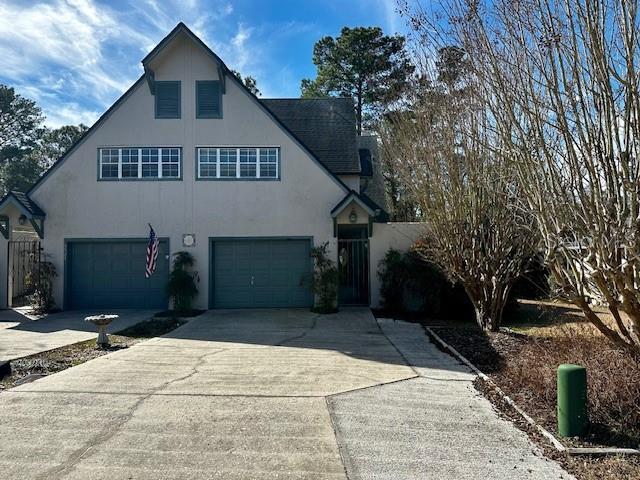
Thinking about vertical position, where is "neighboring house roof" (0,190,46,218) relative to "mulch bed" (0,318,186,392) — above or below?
above

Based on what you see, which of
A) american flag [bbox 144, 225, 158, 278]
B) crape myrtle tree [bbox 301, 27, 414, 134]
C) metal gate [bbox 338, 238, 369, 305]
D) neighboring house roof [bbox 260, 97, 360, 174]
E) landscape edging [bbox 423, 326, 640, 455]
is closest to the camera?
landscape edging [bbox 423, 326, 640, 455]

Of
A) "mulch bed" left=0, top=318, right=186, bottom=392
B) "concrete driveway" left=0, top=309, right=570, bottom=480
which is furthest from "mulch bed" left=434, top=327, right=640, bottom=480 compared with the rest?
"mulch bed" left=0, top=318, right=186, bottom=392

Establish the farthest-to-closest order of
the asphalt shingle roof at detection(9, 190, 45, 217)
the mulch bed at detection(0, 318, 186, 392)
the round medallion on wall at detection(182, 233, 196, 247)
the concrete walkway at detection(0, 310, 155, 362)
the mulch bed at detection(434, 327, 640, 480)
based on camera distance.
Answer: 1. the round medallion on wall at detection(182, 233, 196, 247)
2. the asphalt shingle roof at detection(9, 190, 45, 217)
3. the concrete walkway at detection(0, 310, 155, 362)
4. the mulch bed at detection(0, 318, 186, 392)
5. the mulch bed at detection(434, 327, 640, 480)

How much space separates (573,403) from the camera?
4902mm

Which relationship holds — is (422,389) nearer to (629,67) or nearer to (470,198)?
(629,67)

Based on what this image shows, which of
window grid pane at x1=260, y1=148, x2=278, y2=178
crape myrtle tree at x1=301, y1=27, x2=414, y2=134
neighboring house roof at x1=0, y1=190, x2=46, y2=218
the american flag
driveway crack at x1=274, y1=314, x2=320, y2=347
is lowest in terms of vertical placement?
driveway crack at x1=274, y1=314, x2=320, y2=347

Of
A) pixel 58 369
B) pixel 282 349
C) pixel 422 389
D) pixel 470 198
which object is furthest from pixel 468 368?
pixel 58 369

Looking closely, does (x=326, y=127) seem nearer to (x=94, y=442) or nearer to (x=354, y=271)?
(x=354, y=271)

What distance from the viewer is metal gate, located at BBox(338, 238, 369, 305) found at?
15938 mm

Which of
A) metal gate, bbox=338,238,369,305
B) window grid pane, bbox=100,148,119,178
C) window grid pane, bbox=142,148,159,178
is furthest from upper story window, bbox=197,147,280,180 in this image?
metal gate, bbox=338,238,369,305

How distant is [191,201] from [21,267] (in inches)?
251

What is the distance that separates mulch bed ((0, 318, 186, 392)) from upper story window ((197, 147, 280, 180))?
525 centimetres

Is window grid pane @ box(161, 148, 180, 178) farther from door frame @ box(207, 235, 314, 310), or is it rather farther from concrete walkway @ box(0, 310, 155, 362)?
concrete walkway @ box(0, 310, 155, 362)

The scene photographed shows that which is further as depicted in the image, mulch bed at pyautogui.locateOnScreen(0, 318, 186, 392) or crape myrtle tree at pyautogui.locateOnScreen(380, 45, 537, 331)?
crape myrtle tree at pyautogui.locateOnScreen(380, 45, 537, 331)
